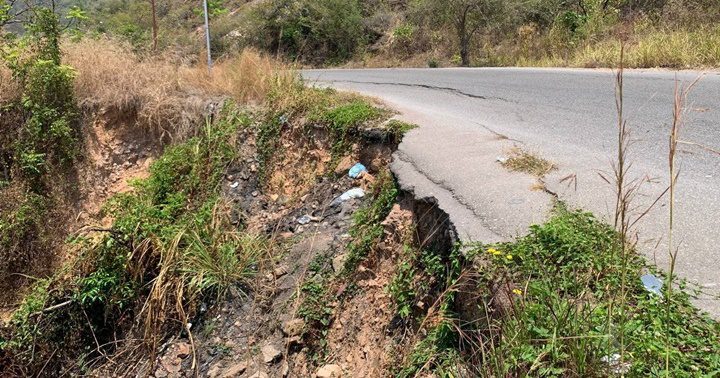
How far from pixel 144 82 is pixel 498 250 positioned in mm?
6436

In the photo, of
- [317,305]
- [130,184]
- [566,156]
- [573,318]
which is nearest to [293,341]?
[317,305]

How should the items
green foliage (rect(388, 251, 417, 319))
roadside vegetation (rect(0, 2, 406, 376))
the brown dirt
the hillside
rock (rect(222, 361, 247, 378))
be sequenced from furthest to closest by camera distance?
the brown dirt → roadside vegetation (rect(0, 2, 406, 376)) → rock (rect(222, 361, 247, 378)) → green foliage (rect(388, 251, 417, 319)) → the hillside

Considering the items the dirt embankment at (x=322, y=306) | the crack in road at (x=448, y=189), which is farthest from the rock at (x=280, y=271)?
the crack in road at (x=448, y=189)

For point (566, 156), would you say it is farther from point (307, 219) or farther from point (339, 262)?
point (307, 219)

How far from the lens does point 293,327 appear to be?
3727 millimetres

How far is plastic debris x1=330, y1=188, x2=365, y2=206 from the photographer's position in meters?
4.76

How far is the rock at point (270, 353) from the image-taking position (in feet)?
11.9

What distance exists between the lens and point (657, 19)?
11859mm

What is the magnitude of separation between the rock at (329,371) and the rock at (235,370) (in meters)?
0.66

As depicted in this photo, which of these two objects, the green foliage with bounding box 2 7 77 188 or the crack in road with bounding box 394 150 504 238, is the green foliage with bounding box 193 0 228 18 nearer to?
the green foliage with bounding box 2 7 77 188

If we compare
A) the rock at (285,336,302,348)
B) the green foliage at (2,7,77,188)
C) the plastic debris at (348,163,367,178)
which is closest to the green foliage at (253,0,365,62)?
the green foliage at (2,7,77,188)

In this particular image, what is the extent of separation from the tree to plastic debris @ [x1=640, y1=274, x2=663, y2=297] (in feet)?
46.1

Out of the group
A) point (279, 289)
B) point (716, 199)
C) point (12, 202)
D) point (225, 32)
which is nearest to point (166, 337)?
point (279, 289)

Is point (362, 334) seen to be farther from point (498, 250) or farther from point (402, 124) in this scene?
point (402, 124)
